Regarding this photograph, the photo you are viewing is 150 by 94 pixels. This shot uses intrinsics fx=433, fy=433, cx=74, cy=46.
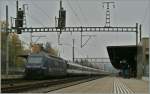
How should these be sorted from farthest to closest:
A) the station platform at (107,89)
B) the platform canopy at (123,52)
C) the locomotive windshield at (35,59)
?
the platform canopy at (123,52), the locomotive windshield at (35,59), the station platform at (107,89)

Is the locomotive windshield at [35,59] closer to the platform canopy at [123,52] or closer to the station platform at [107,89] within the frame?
the station platform at [107,89]

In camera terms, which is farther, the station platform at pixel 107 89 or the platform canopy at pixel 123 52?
the platform canopy at pixel 123 52

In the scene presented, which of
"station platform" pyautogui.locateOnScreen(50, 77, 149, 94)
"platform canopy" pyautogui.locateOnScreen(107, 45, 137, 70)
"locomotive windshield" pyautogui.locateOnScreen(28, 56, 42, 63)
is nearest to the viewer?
"station platform" pyautogui.locateOnScreen(50, 77, 149, 94)

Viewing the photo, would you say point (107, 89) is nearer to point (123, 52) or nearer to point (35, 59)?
point (35, 59)

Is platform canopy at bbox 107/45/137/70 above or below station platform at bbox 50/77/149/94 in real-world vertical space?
above

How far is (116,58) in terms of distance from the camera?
8894cm

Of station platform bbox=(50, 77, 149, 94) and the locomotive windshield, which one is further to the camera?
the locomotive windshield

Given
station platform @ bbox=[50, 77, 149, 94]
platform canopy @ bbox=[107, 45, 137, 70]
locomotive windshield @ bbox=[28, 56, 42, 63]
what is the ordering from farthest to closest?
platform canopy @ bbox=[107, 45, 137, 70] < locomotive windshield @ bbox=[28, 56, 42, 63] < station platform @ bbox=[50, 77, 149, 94]

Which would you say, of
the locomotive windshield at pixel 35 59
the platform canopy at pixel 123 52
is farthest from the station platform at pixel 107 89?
the platform canopy at pixel 123 52

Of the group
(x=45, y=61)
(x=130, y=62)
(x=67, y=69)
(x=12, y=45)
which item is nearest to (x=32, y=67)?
(x=45, y=61)

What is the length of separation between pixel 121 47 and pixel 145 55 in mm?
8036

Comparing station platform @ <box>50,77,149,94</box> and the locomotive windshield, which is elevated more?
the locomotive windshield

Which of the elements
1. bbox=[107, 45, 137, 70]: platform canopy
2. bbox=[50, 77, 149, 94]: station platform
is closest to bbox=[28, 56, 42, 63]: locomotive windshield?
bbox=[50, 77, 149, 94]: station platform

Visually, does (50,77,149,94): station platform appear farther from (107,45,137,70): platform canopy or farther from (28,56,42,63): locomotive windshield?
(107,45,137,70): platform canopy
